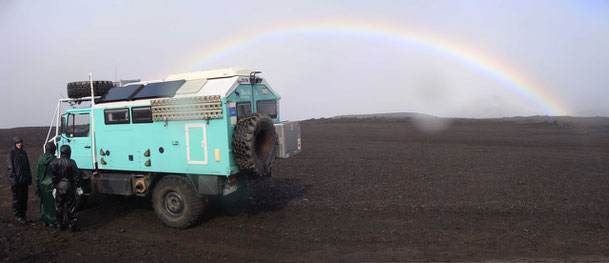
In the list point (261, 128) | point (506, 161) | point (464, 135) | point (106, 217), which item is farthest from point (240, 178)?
point (464, 135)

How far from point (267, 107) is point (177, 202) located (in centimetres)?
308

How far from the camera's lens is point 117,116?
28.7 feet

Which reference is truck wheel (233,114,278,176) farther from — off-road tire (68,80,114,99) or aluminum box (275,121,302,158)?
off-road tire (68,80,114,99)

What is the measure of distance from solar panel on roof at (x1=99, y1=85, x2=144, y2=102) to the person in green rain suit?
1553mm

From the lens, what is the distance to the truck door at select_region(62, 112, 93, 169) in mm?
9227

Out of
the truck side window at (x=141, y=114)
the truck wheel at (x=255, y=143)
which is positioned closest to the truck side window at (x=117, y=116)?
the truck side window at (x=141, y=114)

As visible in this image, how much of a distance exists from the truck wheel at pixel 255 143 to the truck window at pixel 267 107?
85 centimetres

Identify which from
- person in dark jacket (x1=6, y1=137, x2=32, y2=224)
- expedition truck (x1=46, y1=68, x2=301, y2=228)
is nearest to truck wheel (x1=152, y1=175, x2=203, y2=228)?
expedition truck (x1=46, y1=68, x2=301, y2=228)

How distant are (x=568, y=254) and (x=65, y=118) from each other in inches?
445

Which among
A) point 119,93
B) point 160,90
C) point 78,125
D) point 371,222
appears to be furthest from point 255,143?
point 78,125

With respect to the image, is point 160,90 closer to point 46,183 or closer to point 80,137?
point 80,137

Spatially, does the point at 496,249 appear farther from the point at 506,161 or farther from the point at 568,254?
the point at 506,161

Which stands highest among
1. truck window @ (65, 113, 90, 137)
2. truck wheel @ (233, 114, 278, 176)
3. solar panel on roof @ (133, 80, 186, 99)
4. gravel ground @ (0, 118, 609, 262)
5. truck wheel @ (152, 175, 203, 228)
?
solar panel on roof @ (133, 80, 186, 99)

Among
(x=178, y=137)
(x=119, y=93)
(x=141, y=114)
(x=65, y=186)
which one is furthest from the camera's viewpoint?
(x=119, y=93)
